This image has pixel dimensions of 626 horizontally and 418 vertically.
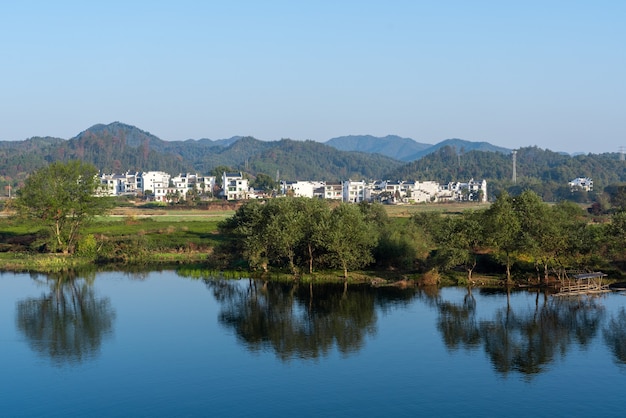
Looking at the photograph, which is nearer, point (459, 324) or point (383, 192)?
point (459, 324)

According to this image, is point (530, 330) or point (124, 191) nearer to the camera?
point (530, 330)

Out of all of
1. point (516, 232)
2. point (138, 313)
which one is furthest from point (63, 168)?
point (516, 232)

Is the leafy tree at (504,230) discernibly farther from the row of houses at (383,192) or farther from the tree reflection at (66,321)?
the row of houses at (383,192)

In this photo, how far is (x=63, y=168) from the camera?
168 feet

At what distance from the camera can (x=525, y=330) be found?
28.4 metres

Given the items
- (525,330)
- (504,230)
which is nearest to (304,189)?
(504,230)

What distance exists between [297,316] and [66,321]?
32.3 feet

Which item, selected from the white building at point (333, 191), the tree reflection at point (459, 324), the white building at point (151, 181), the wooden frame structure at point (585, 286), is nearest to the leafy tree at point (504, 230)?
the wooden frame structure at point (585, 286)

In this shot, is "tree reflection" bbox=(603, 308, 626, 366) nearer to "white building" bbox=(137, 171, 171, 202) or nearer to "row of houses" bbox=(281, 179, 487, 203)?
"row of houses" bbox=(281, 179, 487, 203)

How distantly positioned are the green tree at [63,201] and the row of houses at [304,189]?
6575 centimetres

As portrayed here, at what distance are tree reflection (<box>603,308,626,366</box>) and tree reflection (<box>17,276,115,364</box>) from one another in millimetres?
18183

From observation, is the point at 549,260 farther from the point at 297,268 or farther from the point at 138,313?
the point at 138,313

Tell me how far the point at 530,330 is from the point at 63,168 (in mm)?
35319

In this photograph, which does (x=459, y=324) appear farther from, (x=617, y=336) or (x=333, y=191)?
(x=333, y=191)
